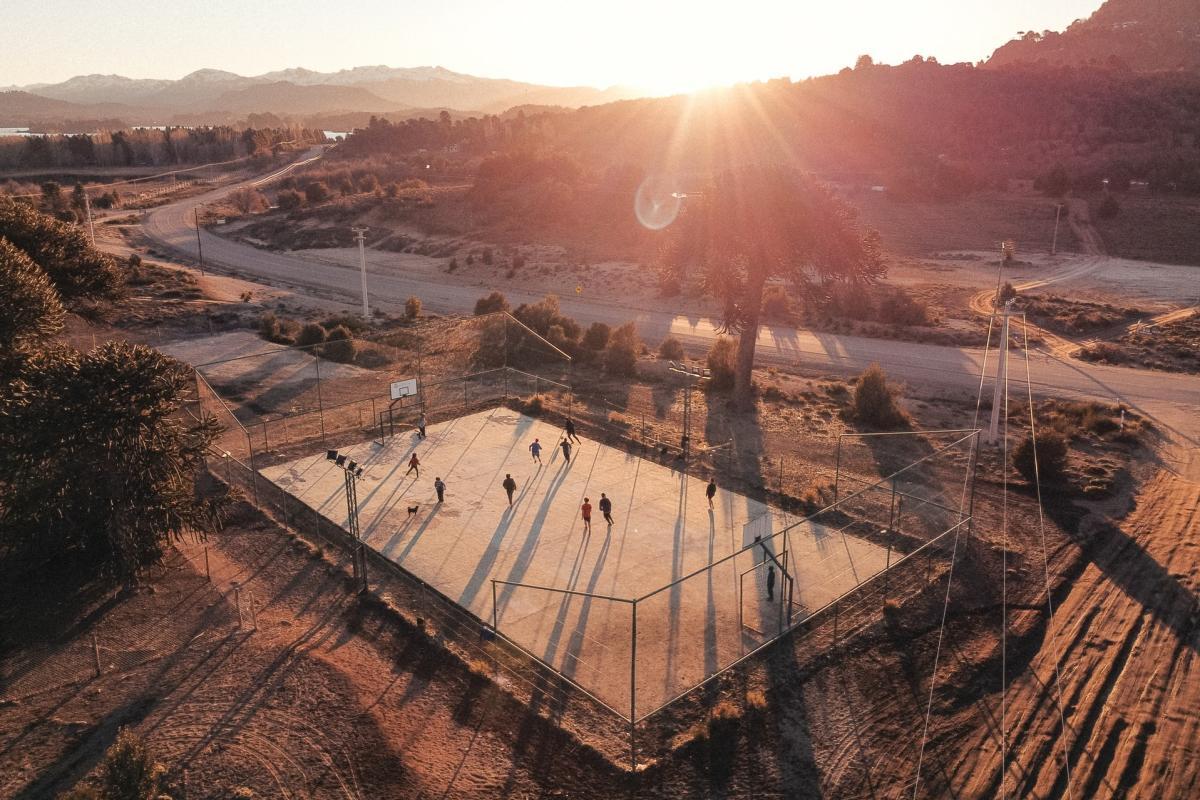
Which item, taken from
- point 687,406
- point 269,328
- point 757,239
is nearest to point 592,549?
point 687,406

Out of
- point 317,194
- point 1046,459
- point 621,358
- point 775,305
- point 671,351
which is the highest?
point 317,194

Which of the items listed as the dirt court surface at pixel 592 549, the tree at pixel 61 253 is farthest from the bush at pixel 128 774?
the tree at pixel 61 253

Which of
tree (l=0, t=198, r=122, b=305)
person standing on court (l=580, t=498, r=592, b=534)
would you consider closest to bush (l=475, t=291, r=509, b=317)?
tree (l=0, t=198, r=122, b=305)

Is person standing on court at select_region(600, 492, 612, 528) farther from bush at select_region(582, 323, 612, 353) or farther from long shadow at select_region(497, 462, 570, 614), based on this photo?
bush at select_region(582, 323, 612, 353)

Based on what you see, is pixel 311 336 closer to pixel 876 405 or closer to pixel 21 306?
pixel 21 306

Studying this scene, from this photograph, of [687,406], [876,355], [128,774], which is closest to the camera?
[128,774]

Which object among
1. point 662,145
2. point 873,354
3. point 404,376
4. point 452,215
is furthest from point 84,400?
point 662,145
